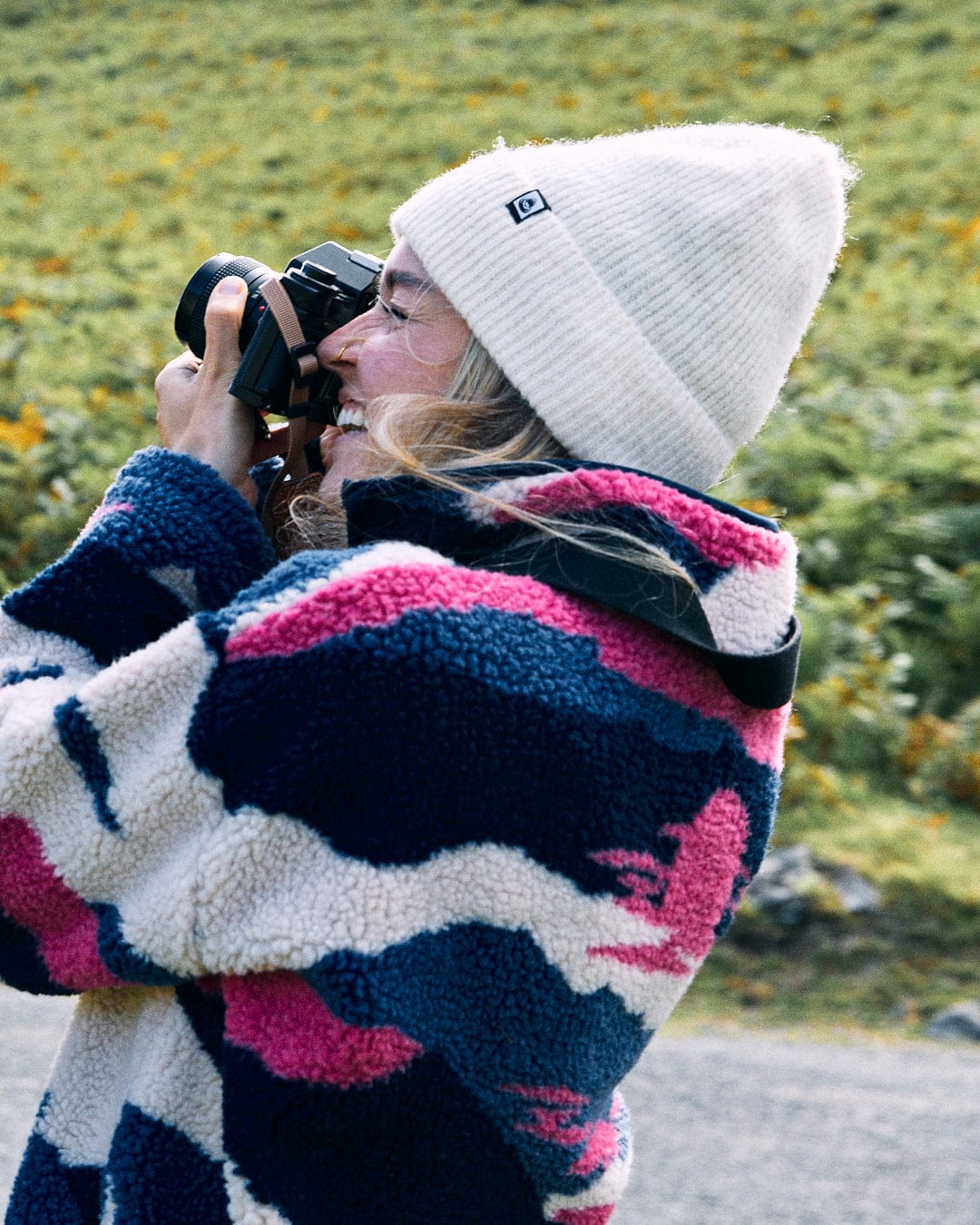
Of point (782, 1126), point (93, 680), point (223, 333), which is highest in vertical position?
point (223, 333)

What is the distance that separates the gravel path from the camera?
10.7 ft

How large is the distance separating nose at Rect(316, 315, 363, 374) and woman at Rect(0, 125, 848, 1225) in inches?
5.6

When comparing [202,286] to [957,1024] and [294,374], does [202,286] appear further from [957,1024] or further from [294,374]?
[957,1024]

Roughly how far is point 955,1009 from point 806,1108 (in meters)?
0.93

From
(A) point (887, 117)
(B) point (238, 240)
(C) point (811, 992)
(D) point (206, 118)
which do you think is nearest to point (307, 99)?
(D) point (206, 118)

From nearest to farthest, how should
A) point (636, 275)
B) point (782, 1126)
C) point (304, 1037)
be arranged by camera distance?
point (304, 1037) → point (636, 275) → point (782, 1126)

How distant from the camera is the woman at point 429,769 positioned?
46.6 inches

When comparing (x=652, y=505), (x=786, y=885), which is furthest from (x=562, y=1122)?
(x=786, y=885)

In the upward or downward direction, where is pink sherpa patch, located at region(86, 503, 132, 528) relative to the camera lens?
downward

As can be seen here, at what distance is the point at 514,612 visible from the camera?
4.03 ft

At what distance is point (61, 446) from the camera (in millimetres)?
6535

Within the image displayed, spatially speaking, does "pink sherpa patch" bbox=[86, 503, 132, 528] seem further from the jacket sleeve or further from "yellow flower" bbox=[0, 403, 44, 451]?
"yellow flower" bbox=[0, 403, 44, 451]

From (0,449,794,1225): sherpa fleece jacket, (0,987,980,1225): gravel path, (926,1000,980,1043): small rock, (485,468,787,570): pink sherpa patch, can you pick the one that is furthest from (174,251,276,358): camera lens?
(926,1000,980,1043): small rock

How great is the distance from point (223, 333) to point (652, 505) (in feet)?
1.78
